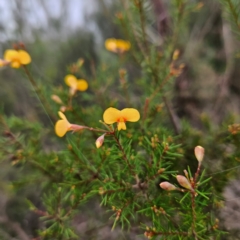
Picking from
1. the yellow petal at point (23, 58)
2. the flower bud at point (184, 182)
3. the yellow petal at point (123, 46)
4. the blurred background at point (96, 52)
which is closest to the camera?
the flower bud at point (184, 182)

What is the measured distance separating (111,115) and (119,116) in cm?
1

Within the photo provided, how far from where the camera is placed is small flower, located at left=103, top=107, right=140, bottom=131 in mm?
408

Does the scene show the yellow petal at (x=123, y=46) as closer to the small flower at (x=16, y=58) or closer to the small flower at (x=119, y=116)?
the small flower at (x=16, y=58)

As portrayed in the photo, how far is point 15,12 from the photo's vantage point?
2572mm

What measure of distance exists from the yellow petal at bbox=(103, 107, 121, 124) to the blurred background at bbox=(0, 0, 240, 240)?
0.36 metres

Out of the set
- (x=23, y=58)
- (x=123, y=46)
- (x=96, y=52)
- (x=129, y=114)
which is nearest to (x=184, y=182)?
(x=129, y=114)

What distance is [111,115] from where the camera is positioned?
1.35 feet

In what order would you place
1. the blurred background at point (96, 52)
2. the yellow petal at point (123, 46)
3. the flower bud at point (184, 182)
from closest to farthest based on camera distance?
1. the flower bud at point (184, 182)
2. the yellow petal at point (123, 46)
3. the blurred background at point (96, 52)

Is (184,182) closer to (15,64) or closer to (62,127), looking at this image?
(62,127)

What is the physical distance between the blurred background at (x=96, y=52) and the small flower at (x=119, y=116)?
1.11 ft

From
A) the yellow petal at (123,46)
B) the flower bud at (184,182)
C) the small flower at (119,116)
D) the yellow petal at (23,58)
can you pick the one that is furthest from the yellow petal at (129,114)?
the yellow petal at (123,46)

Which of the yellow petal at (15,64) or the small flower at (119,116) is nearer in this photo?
the small flower at (119,116)

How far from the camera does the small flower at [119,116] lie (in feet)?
1.34

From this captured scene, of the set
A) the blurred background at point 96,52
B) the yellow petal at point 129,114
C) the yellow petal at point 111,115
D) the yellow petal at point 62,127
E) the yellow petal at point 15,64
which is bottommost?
the blurred background at point 96,52
